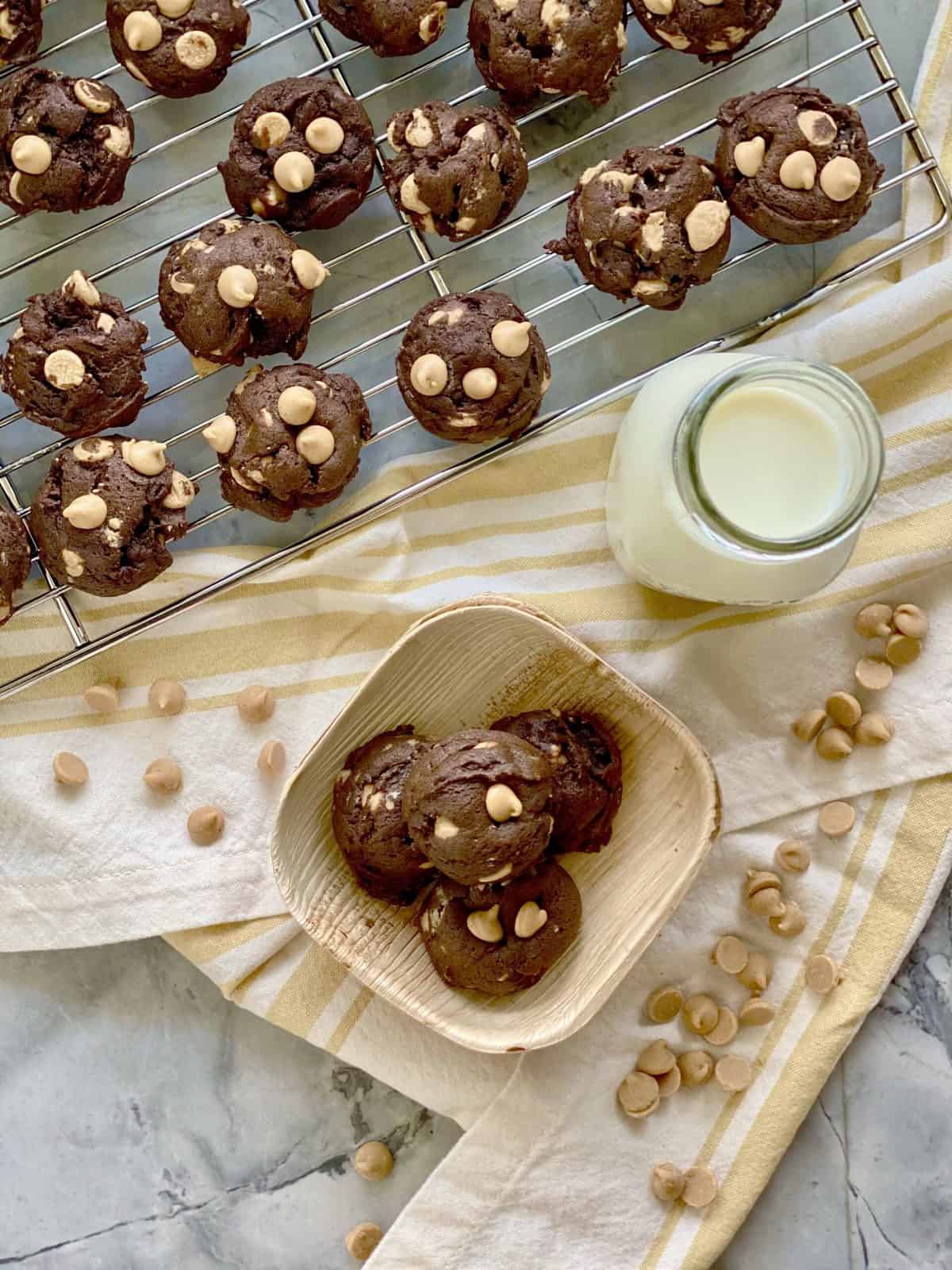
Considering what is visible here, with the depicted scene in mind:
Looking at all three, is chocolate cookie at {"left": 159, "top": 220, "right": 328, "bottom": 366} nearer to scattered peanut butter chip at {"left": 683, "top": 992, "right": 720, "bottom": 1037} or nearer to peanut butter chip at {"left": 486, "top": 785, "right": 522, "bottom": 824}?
peanut butter chip at {"left": 486, "top": 785, "right": 522, "bottom": 824}

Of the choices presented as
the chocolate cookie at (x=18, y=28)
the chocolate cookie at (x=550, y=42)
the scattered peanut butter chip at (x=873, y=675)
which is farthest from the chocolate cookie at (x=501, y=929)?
the chocolate cookie at (x=18, y=28)

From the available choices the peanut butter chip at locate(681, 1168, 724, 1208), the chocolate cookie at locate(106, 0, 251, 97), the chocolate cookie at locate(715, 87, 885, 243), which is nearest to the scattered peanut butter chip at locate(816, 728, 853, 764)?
the peanut butter chip at locate(681, 1168, 724, 1208)

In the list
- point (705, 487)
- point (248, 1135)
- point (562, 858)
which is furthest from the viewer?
point (248, 1135)

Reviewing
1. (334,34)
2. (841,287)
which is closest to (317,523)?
(334,34)

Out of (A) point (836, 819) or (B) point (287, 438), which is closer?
(B) point (287, 438)

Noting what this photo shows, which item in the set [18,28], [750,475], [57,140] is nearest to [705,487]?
[750,475]

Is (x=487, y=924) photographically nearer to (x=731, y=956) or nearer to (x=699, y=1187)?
(x=731, y=956)
